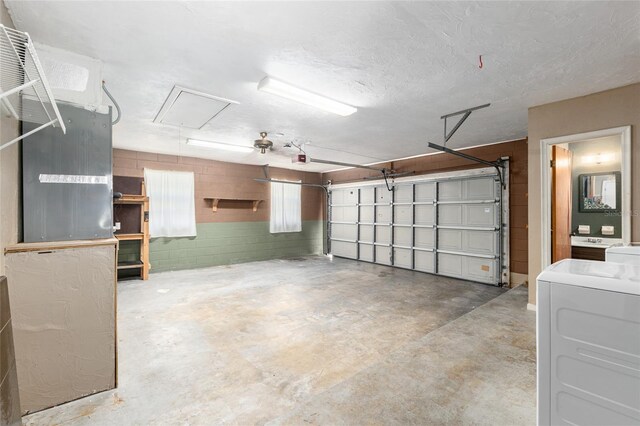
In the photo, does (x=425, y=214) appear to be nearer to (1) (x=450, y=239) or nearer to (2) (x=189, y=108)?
(1) (x=450, y=239)

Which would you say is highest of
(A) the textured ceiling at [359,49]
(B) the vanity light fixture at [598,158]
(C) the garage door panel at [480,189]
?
(A) the textured ceiling at [359,49]

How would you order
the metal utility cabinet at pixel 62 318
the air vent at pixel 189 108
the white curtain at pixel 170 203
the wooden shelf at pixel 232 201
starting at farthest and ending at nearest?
the wooden shelf at pixel 232 201 → the white curtain at pixel 170 203 → the air vent at pixel 189 108 → the metal utility cabinet at pixel 62 318

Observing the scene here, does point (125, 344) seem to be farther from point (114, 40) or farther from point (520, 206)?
point (520, 206)

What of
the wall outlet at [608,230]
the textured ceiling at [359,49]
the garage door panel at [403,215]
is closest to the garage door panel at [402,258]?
the garage door panel at [403,215]

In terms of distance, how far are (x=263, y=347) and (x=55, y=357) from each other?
157 centimetres

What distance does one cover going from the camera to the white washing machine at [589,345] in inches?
37.0

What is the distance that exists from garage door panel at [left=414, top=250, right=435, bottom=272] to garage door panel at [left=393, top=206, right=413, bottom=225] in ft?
2.54

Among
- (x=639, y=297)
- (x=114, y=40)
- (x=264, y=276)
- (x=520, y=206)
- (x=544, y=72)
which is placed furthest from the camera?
(x=264, y=276)

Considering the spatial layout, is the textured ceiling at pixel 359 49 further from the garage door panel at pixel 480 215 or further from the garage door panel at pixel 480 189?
the garage door panel at pixel 480 215

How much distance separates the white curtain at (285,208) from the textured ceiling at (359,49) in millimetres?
4440

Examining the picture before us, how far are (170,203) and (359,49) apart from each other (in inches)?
220

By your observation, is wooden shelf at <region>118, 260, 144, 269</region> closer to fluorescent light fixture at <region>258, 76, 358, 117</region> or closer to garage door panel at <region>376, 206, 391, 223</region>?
fluorescent light fixture at <region>258, 76, 358, 117</region>

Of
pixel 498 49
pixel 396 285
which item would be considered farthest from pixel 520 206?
pixel 498 49

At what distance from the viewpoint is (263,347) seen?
2.79m
